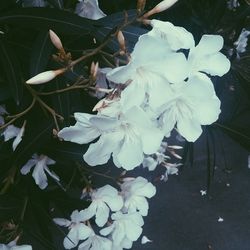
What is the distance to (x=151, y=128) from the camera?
21.2 inches

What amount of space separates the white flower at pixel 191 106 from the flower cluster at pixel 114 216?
0.35 m

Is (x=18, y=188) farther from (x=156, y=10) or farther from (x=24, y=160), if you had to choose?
(x=156, y=10)

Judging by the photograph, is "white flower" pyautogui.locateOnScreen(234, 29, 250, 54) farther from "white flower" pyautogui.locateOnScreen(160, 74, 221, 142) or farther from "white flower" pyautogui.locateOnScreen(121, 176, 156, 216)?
"white flower" pyautogui.locateOnScreen(160, 74, 221, 142)

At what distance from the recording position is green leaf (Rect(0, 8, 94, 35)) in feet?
2.43

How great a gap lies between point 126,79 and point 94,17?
1.16ft

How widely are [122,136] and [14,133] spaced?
1.15 feet

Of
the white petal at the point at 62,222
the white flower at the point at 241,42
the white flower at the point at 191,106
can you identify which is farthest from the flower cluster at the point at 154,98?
the white flower at the point at 241,42

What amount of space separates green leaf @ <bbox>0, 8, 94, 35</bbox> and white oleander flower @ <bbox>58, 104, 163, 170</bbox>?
0.20 metres

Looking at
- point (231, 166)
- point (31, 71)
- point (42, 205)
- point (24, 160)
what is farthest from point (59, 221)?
point (231, 166)

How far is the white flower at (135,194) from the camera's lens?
3.10 ft

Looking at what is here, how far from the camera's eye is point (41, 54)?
78 cm

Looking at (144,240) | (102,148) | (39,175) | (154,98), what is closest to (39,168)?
(39,175)

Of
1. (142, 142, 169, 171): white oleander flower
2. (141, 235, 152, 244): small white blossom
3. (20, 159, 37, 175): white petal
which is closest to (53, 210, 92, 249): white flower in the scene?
(20, 159, 37, 175): white petal

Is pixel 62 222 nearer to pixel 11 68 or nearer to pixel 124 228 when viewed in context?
pixel 124 228
